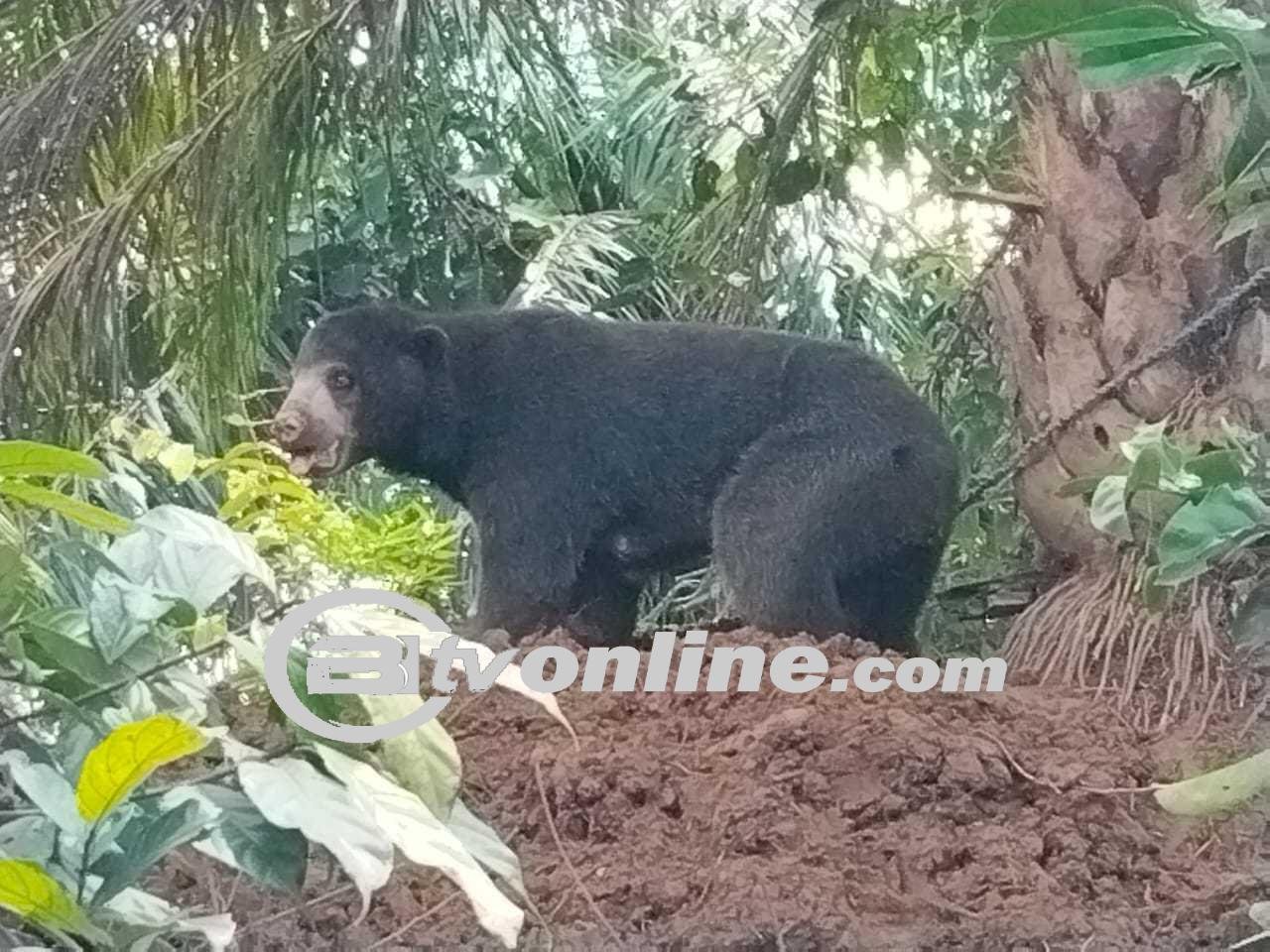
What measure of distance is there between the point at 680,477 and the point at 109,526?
51 cm

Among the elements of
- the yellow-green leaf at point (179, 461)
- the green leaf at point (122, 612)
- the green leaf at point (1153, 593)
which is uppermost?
the green leaf at point (122, 612)

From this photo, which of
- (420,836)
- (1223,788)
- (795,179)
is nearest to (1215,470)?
(1223,788)

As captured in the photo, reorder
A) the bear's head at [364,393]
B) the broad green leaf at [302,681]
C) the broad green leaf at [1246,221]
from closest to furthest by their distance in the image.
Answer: the broad green leaf at [302,681] < the broad green leaf at [1246,221] < the bear's head at [364,393]

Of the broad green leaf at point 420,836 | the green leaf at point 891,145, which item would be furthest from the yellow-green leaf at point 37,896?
the green leaf at point 891,145

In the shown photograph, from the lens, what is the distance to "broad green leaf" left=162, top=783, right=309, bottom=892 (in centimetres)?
57

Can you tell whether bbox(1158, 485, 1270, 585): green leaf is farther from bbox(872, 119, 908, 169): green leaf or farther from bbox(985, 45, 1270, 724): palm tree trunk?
bbox(872, 119, 908, 169): green leaf

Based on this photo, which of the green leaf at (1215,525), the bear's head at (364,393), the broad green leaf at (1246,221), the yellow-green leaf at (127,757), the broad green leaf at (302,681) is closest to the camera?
the yellow-green leaf at (127,757)

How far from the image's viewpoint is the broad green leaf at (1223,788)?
2.48 feet

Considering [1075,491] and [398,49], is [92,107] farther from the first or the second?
[1075,491]

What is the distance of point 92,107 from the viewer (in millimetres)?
972

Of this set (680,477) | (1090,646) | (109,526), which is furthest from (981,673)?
(109,526)

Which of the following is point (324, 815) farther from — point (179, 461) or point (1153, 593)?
point (1153, 593)

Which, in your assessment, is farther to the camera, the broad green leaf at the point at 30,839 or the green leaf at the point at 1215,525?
the green leaf at the point at 1215,525

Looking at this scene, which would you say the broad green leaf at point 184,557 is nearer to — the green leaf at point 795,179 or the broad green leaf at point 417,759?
the broad green leaf at point 417,759
